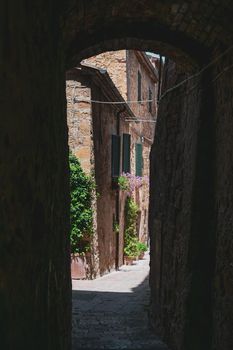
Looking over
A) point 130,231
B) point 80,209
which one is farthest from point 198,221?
point 130,231

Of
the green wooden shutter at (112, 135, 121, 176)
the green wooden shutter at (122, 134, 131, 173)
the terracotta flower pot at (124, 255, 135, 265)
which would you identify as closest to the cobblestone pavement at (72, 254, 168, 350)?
the green wooden shutter at (112, 135, 121, 176)

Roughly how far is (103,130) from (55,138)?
10.2m

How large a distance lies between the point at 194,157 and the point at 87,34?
5.75ft

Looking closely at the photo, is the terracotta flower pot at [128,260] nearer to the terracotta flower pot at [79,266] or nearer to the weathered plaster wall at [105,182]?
the weathered plaster wall at [105,182]

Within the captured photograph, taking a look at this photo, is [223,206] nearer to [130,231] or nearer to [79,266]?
[79,266]

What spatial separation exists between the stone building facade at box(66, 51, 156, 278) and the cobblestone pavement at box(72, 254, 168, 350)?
1237 millimetres

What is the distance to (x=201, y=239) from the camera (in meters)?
5.50

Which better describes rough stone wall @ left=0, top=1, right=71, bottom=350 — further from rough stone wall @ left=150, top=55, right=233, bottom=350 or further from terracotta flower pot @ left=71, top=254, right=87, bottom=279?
terracotta flower pot @ left=71, top=254, right=87, bottom=279

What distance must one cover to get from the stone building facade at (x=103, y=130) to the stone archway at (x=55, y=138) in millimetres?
5987

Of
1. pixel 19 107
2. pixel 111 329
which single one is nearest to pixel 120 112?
pixel 111 329

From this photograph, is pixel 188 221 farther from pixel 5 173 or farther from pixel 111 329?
pixel 5 173

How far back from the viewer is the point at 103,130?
1348cm

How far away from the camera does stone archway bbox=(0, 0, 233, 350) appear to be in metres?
2.25

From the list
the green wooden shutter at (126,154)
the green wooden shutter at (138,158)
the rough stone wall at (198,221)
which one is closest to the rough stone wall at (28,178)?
the rough stone wall at (198,221)
